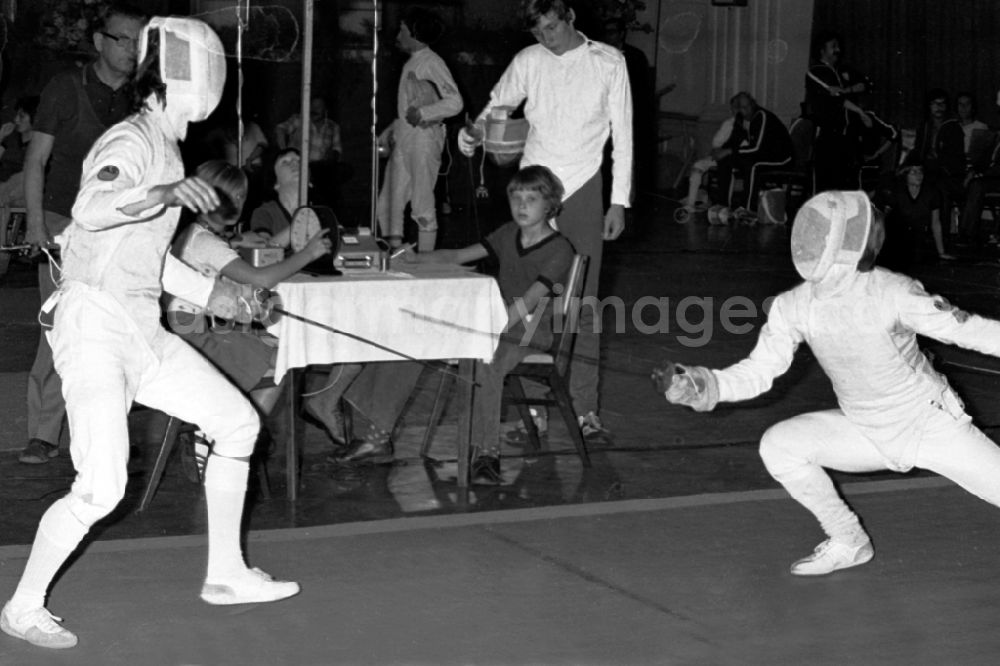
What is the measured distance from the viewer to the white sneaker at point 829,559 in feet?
14.6

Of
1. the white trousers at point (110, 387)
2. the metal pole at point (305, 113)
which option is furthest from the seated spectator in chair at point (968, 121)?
the white trousers at point (110, 387)

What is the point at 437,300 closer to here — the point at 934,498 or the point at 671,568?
the point at 671,568

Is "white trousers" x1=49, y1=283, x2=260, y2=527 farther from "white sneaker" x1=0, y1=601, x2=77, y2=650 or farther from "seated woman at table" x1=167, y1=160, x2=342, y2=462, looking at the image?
"seated woman at table" x1=167, y1=160, x2=342, y2=462

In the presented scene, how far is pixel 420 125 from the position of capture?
9.49 meters

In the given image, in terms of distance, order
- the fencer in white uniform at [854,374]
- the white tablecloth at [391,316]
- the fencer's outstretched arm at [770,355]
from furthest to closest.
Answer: the white tablecloth at [391,316], the fencer's outstretched arm at [770,355], the fencer in white uniform at [854,374]

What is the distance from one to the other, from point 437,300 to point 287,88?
11.3m

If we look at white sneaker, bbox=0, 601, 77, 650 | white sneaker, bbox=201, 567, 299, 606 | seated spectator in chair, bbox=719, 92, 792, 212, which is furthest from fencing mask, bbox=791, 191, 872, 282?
seated spectator in chair, bbox=719, 92, 792, 212

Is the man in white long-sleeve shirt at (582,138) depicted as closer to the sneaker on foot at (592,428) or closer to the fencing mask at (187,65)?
the sneaker on foot at (592,428)

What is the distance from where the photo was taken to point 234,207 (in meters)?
5.40

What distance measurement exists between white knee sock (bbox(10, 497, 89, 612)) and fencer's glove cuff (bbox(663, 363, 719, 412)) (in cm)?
175

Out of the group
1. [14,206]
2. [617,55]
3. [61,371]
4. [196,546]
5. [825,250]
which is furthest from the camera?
[14,206]

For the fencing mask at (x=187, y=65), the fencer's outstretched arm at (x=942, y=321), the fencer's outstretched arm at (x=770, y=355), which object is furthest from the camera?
the fencer's outstretched arm at (x=770, y=355)

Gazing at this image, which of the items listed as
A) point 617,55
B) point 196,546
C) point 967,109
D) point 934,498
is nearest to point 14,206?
point 617,55

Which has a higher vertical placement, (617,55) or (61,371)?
(617,55)
